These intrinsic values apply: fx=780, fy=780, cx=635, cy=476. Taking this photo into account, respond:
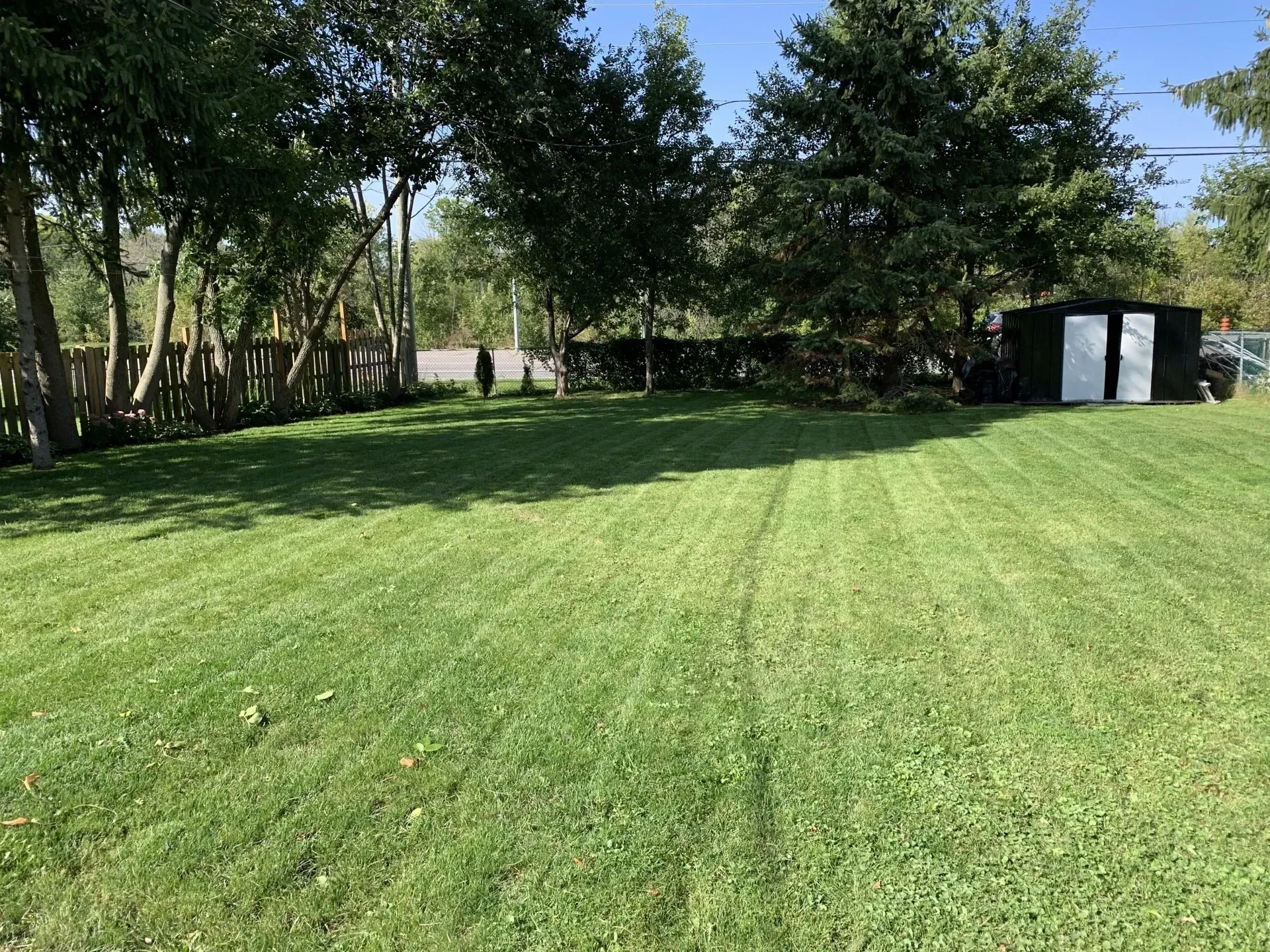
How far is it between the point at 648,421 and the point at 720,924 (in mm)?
12046

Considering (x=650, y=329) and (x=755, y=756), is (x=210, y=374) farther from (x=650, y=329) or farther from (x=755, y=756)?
(x=755, y=756)

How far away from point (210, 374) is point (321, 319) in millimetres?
2618

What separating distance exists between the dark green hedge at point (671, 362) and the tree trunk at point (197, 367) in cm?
1157

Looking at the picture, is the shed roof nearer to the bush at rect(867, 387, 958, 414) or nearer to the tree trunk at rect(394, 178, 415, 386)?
the bush at rect(867, 387, 958, 414)

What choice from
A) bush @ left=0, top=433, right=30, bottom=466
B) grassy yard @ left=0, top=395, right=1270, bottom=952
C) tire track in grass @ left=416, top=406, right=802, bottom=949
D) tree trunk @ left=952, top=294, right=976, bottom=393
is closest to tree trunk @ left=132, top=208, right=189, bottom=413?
bush @ left=0, top=433, right=30, bottom=466

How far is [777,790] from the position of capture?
9.18 feet

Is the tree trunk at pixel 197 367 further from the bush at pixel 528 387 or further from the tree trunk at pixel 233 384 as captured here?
the bush at pixel 528 387

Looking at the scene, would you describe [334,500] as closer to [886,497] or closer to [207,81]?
[207,81]

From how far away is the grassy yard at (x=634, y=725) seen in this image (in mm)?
2229

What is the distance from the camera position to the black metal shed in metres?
17.4

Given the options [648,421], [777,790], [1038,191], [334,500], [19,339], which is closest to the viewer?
[777,790]

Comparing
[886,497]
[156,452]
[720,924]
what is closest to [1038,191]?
[886,497]

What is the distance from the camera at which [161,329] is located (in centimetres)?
1216

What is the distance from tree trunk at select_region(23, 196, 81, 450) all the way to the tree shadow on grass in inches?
21.4
